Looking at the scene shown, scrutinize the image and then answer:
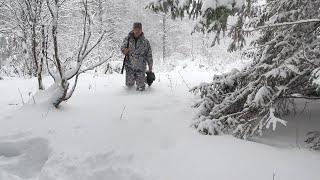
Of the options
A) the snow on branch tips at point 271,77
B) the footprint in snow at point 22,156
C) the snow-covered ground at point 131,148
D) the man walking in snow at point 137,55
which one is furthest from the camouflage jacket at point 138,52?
the footprint in snow at point 22,156

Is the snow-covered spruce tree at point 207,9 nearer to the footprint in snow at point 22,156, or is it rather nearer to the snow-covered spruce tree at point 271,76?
the snow-covered spruce tree at point 271,76

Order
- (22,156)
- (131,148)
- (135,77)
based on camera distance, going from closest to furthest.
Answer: (131,148) → (22,156) → (135,77)

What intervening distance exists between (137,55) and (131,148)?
4243 millimetres

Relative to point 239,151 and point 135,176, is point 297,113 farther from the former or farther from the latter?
point 135,176

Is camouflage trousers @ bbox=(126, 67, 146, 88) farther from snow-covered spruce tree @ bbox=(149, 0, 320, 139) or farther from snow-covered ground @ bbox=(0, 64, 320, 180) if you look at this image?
snow-covered spruce tree @ bbox=(149, 0, 320, 139)

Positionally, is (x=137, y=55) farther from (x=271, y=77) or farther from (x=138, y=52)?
(x=271, y=77)

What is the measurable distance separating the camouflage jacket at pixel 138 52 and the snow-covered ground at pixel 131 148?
227cm

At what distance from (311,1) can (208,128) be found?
1916mm

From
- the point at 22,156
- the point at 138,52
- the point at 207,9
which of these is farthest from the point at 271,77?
the point at 138,52

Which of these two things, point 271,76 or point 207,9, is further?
point 271,76

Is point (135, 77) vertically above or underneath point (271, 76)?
underneath

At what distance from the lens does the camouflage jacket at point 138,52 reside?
8750 millimetres

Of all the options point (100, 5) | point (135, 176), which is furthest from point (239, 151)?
point (100, 5)

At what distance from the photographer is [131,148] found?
15.8 ft
